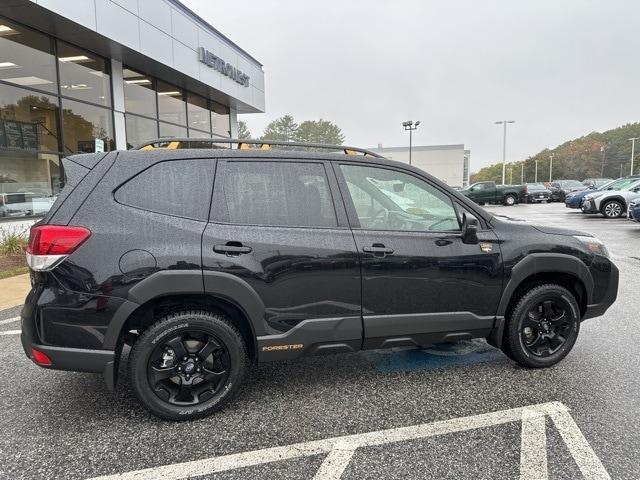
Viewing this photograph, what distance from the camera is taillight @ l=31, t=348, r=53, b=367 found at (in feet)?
8.37

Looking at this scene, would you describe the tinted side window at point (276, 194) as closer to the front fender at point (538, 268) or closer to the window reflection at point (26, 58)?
the front fender at point (538, 268)

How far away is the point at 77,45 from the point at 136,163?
10824mm

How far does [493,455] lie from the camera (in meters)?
2.38

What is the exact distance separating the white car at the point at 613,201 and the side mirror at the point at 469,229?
54.7 ft

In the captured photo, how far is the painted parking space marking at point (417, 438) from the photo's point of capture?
224 centimetres

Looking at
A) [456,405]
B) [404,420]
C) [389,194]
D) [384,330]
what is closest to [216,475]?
[404,420]

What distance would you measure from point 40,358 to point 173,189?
130 cm

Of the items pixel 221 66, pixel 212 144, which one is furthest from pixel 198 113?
pixel 212 144

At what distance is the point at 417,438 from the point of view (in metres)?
2.54

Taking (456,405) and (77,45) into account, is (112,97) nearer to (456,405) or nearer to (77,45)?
(77,45)

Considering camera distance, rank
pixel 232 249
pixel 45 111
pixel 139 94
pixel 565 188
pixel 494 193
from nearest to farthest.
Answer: pixel 232 249 < pixel 45 111 < pixel 139 94 < pixel 494 193 < pixel 565 188

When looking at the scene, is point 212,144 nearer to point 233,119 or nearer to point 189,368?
point 189,368

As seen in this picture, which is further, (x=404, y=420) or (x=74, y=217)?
(x=404, y=420)

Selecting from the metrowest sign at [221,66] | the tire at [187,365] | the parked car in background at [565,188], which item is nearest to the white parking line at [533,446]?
the tire at [187,365]
